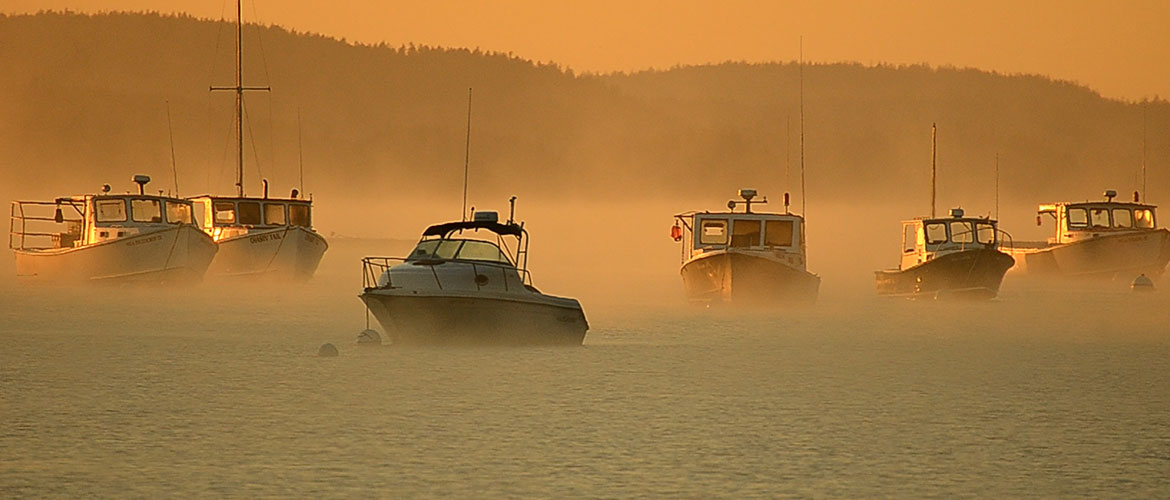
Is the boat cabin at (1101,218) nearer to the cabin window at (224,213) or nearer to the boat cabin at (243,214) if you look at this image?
the boat cabin at (243,214)

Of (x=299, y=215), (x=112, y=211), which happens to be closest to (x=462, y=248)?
(x=112, y=211)

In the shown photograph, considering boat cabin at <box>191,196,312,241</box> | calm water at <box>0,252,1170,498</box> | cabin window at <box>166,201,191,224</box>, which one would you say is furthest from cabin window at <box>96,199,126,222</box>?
calm water at <box>0,252,1170,498</box>

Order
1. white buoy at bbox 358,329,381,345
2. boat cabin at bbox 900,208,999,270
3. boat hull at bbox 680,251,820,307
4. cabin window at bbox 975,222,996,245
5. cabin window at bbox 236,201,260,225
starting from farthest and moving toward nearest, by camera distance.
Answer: cabin window at bbox 236,201,260,225
cabin window at bbox 975,222,996,245
boat cabin at bbox 900,208,999,270
boat hull at bbox 680,251,820,307
white buoy at bbox 358,329,381,345

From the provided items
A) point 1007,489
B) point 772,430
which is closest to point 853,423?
point 772,430

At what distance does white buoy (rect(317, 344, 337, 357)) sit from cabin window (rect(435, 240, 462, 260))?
3.44m

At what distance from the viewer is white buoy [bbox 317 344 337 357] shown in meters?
36.2

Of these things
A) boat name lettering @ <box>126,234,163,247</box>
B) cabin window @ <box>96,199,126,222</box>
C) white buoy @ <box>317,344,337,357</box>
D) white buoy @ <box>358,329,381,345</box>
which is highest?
cabin window @ <box>96,199,126,222</box>

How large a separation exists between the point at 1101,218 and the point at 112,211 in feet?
126

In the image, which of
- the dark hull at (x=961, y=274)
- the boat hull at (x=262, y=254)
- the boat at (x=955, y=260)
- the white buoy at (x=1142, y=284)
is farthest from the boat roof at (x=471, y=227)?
the white buoy at (x=1142, y=284)

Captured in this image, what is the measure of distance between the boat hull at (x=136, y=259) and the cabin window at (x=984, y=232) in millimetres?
27182

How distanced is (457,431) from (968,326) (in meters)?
26.4

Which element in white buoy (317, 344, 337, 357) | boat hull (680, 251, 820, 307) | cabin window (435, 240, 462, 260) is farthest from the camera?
boat hull (680, 251, 820, 307)

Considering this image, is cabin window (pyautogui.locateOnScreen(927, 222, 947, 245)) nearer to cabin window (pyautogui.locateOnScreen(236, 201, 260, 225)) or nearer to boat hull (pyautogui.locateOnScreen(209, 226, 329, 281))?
boat hull (pyautogui.locateOnScreen(209, 226, 329, 281))

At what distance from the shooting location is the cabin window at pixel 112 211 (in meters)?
58.7
